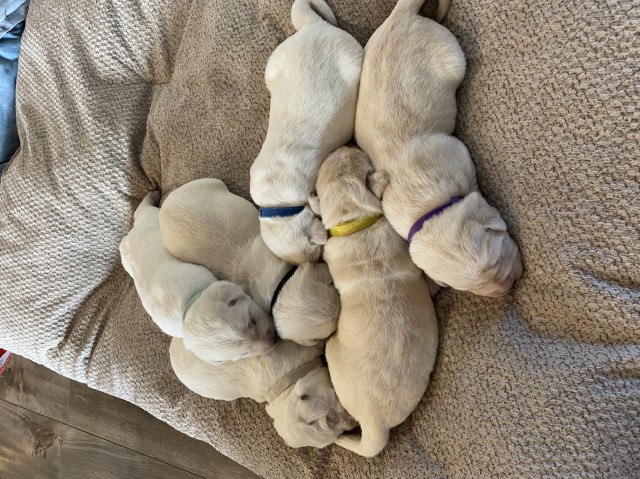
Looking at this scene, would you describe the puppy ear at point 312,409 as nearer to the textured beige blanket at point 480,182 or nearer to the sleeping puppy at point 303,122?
the textured beige blanket at point 480,182

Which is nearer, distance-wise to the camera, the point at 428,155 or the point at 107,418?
the point at 428,155

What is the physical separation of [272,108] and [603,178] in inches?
34.7

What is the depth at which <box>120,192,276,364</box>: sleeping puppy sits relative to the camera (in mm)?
1365

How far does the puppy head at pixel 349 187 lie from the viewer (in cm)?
131

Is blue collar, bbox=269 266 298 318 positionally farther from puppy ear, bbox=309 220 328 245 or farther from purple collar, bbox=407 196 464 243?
purple collar, bbox=407 196 464 243

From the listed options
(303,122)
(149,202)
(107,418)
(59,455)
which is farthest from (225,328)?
(59,455)

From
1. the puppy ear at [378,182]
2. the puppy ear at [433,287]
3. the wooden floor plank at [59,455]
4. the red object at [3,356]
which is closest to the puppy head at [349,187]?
the puppy ear at [378,182]

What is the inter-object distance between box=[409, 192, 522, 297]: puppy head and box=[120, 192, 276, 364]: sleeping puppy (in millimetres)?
489

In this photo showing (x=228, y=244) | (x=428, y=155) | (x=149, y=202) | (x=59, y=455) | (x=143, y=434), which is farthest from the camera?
(x=59, y=455)

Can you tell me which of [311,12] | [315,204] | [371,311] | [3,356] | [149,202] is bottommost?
[3,356]

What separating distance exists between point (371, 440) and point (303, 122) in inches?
32.5

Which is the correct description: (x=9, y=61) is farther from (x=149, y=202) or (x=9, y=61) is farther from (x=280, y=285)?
(x=280, y=285)

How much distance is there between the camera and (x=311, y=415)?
1.32m

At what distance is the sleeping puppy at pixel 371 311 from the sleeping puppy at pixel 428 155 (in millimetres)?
63
